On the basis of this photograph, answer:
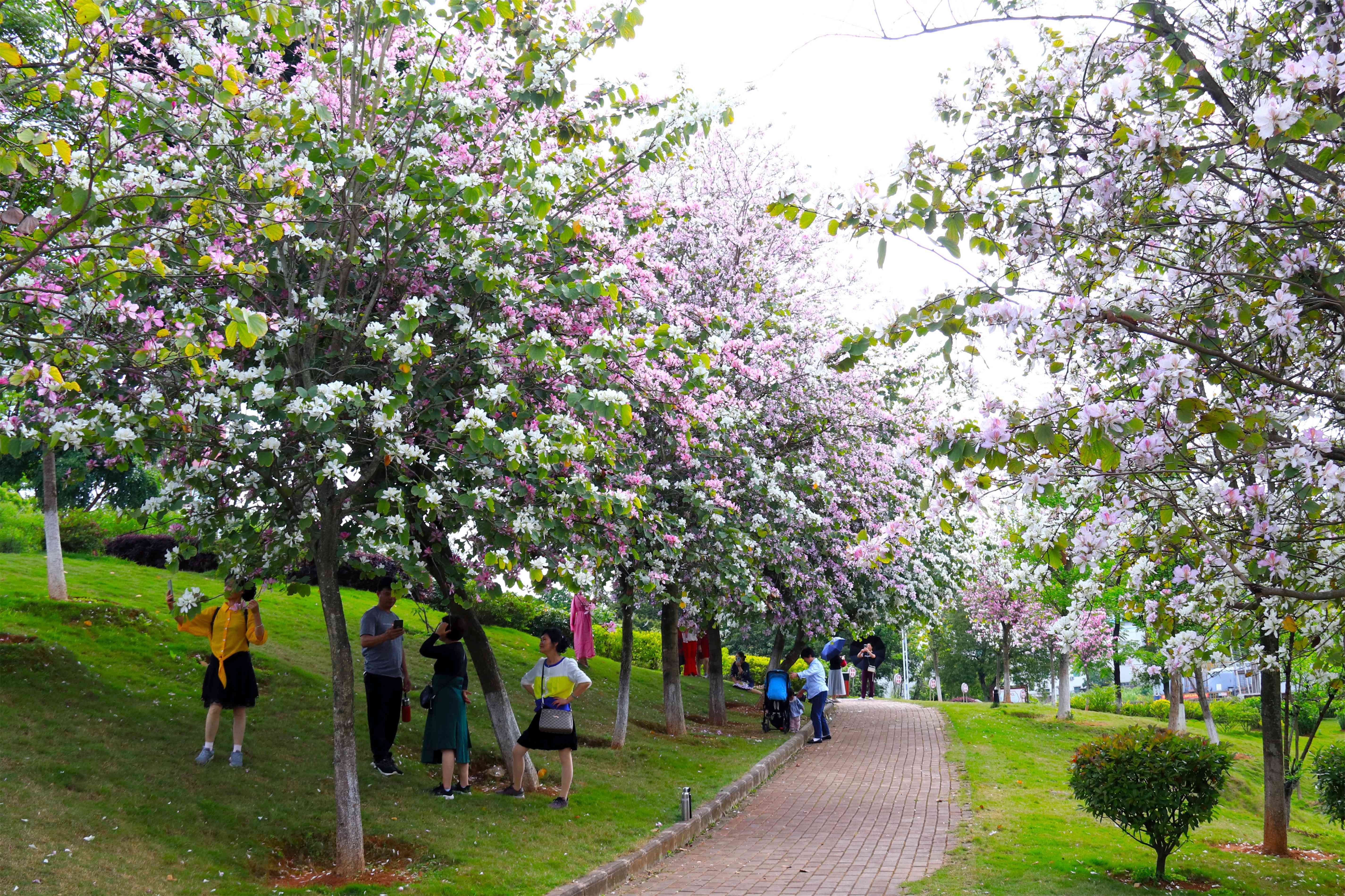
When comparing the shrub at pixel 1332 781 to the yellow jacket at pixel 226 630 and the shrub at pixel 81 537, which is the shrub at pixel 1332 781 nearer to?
the yellow jacket at pixel 226 630

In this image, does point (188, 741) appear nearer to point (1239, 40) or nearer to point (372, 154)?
point (372, 154)

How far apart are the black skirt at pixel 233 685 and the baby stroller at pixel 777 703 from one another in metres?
12.1

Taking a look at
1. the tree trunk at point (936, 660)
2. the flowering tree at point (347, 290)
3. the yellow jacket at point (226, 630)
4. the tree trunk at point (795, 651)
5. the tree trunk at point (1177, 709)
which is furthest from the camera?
the tree trunk at point (936, 660)

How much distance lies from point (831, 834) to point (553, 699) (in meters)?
3.50

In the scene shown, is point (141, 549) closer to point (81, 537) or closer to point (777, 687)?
point (81, 537)

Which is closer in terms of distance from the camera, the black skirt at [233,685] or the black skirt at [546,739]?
the black skirt at [233,685]

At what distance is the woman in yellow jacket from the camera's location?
28.2ft

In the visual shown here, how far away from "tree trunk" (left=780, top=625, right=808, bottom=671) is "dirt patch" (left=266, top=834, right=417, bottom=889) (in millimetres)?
12872

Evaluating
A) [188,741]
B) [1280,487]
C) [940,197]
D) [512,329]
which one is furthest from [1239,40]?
[188,741]

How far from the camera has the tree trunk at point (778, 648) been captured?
2420 centimetres

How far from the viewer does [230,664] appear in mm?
8773

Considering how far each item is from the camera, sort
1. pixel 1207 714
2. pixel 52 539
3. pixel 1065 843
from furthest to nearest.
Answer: pixel 1207 714, pixel 52 539, pixel 1065 843

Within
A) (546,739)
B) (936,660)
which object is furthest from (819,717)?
(936,660)

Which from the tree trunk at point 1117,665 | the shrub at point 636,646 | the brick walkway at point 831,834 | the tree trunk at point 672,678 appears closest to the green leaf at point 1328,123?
the brick walkway at point 831,834
